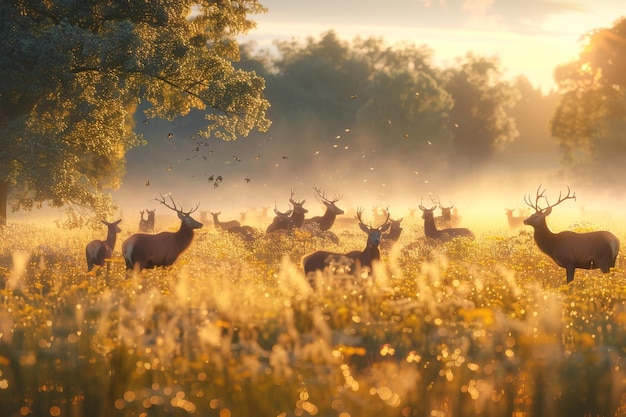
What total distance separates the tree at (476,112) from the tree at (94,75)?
5275 cm

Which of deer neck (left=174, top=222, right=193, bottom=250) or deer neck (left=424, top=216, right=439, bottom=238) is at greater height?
deer neck (left=424, top=216, right=439, bottom=238)

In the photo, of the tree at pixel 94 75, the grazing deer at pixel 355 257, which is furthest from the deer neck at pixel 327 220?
the grazing deer at pixel 355 257

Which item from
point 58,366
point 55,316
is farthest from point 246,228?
point 58,366

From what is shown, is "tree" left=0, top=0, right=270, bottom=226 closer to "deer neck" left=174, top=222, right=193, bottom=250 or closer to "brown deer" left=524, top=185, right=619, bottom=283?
"deer neck" left=174, top=222, right=193, bottom=250

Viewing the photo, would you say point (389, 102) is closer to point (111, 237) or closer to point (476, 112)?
point (476, 112)

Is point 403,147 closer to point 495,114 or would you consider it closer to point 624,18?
point 495,114

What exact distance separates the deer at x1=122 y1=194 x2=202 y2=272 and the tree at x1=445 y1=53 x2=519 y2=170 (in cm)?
5847

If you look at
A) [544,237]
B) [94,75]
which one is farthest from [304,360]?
[94,75]

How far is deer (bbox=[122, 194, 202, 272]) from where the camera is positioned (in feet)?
49.1

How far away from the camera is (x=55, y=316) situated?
842 centimetres

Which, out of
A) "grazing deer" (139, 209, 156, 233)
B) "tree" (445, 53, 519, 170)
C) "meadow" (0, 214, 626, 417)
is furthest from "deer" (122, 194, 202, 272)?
"tree" (445, 53, 519, 170)

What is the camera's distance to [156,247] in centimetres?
1539

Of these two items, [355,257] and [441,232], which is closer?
Result: [355,257]

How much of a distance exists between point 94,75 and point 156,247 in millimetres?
6918
